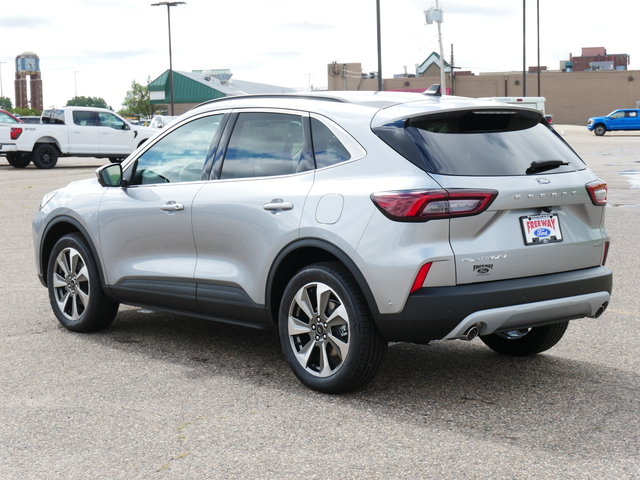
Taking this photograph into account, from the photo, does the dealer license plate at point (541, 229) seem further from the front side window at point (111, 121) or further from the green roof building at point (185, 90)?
the green roof building at point (185, 90)

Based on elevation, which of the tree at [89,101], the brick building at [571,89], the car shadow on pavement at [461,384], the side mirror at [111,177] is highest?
the tree at [89,101]

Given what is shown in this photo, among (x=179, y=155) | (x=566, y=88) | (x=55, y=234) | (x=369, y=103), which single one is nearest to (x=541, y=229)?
(x=369, y=103)

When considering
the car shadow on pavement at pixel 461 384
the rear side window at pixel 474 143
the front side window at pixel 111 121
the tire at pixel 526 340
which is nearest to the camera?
the car shadow on pavement at pixel 461 384

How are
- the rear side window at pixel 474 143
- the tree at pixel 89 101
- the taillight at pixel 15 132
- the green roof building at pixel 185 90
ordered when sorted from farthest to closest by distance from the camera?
the tree at pixel 89 101
the green roof building at pixel 185 90
the taillight at pixel 15 132
the rear side window at pixel 474 143

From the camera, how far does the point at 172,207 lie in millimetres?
5844

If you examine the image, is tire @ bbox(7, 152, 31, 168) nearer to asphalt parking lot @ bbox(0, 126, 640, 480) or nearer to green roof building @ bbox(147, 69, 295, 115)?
asphalt parking lot @ bbox(0, 126, 640, 480)

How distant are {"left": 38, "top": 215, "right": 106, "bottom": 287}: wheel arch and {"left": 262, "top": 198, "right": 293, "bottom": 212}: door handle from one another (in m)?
1.90

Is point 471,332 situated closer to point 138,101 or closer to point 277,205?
point 277,205

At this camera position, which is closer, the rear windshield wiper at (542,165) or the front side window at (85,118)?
the rear windshield wiper at (542,165)

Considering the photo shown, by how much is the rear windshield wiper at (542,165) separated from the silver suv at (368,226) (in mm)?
14

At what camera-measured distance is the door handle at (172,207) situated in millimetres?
5793

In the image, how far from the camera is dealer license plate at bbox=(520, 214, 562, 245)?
4.69m

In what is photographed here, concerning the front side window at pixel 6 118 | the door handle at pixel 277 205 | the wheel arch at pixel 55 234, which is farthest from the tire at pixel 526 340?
the front side window at pixel 6 118

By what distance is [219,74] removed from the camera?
118 metres
